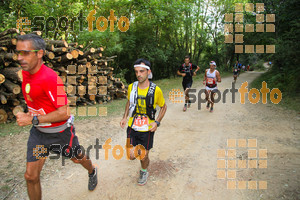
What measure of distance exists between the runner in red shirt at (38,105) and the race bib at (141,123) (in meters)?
1.01

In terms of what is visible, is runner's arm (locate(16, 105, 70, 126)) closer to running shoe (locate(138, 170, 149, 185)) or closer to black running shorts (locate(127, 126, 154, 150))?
black running shorts (locate(127, 126, 154, 150))

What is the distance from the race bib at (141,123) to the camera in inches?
124

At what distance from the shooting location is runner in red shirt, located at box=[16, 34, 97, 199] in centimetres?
230

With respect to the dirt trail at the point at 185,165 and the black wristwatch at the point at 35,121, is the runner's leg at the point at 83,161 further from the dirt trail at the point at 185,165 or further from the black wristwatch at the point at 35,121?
the black wristwatch at the point at 35,121

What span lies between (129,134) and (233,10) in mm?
28576

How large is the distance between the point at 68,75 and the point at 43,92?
6.27m

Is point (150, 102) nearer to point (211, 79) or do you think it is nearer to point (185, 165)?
point (185, 165)

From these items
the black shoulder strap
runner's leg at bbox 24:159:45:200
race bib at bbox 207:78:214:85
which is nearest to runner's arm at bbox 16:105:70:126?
runner's leg at bbox 24:159:45:200

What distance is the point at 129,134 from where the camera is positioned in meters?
3.29

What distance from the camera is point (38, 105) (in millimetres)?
2449

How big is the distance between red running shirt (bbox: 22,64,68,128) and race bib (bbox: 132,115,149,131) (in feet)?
3.72

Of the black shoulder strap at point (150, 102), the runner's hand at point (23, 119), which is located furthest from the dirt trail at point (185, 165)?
the runner's hand at point (23, 119)

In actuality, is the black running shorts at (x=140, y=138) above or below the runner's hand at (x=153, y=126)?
below

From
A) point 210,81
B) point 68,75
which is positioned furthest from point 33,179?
point 210,81
